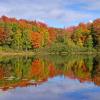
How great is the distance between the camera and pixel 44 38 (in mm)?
73188

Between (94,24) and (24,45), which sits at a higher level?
(94,24)

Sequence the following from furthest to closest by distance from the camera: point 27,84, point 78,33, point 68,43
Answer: point 78,33 → point 68,43 → point 27,84

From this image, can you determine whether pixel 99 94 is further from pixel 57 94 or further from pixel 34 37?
pixel 34 37

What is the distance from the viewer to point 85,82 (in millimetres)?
20828

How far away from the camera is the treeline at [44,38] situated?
6264 centimetres

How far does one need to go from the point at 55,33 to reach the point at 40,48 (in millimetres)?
15352

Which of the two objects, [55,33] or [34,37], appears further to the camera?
[55,33]

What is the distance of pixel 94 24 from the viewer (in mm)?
82438

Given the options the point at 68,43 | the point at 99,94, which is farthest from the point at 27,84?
the point at 68,43

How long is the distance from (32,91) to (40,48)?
169ft

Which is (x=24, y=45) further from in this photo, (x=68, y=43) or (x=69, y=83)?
(x=69, y=83)

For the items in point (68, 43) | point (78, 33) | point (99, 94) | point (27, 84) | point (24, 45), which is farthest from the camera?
point (78, 33)

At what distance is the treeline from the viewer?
62.6m

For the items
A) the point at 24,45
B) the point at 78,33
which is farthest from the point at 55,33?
the point at 24,45
